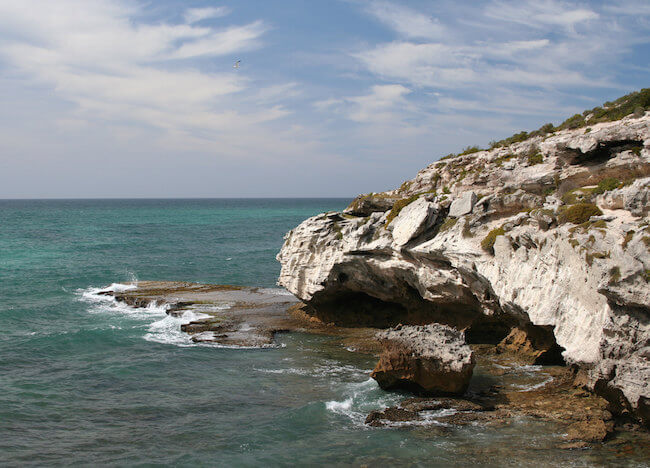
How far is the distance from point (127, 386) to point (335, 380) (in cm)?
967

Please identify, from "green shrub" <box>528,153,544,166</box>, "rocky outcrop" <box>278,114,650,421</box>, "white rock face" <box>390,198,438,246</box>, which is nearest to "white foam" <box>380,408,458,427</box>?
"rocky outcrop" <box>278,114,650,421</box>

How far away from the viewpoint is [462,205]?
86.1 feet

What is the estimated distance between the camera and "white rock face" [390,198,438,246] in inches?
1056

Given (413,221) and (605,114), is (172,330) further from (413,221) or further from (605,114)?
(605,114)

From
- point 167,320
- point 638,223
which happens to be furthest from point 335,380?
point 167,320

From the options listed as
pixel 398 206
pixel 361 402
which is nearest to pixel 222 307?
pixel 398 206

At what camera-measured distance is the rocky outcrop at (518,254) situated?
635 inches

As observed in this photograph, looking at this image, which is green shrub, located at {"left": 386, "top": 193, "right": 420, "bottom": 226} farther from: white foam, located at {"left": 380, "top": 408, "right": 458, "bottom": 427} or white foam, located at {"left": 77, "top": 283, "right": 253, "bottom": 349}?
white foam, located at {"left": 380, "top": 408, "right": 458, "bottom": 427}

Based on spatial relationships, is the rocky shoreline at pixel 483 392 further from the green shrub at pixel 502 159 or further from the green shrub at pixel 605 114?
the green shrub at pixel 605 114

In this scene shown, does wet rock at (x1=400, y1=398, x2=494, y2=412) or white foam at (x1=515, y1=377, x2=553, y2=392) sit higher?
white foam at (x1=515, y1=377, x2=553, y2=392)

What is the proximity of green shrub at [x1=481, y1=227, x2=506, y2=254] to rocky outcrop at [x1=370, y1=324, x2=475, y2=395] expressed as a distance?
13.6 feet

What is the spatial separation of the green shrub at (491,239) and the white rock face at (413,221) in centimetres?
407

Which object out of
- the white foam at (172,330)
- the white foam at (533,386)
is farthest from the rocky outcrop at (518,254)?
the white foam at (172,330)

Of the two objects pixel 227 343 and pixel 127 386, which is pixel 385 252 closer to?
pixel 227 343
